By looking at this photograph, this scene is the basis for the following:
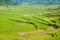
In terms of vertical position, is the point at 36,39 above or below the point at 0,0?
above

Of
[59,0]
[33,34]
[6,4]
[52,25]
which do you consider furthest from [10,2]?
[33,34]

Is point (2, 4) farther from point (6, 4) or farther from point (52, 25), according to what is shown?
point (52, 25)

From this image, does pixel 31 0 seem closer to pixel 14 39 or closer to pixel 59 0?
pixel 59 0

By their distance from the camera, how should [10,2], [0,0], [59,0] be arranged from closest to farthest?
[0,0]
[10,2]
[59,0]

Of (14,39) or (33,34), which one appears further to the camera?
(33,34)

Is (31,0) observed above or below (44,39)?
below

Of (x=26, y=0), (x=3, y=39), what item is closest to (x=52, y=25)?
(x=3, y=39)

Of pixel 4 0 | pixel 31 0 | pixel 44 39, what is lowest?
pixel 31 0

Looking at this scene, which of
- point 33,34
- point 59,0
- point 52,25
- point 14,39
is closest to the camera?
point 14,39

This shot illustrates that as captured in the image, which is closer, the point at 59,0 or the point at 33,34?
the point at 33,34
